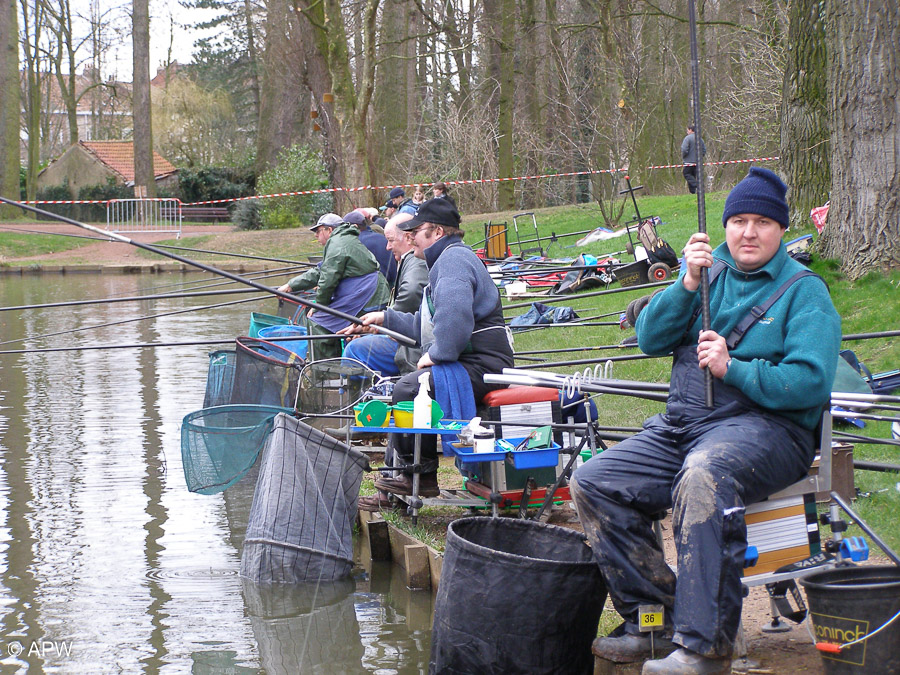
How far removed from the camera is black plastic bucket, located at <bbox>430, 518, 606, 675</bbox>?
135 inches

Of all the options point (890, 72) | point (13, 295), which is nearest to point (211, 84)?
point (13, 295)

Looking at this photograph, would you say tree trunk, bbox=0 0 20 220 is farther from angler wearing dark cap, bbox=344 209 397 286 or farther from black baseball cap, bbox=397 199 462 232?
black baseball cap, bbox=397 199 462 232

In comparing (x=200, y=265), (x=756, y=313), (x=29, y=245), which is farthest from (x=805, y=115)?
(x=29, y=245)

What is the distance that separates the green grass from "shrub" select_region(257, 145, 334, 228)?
5138mm

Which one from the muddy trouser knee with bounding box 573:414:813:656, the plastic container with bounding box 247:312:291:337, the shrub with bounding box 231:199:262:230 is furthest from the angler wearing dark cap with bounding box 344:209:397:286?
the shrub with bounding box 231:199:262:230

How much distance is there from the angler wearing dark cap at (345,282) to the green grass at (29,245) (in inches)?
776

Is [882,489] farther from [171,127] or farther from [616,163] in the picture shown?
[171,127]

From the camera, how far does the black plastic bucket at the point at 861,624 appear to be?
292cm

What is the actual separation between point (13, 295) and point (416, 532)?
16.0 m

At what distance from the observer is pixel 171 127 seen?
152 ft

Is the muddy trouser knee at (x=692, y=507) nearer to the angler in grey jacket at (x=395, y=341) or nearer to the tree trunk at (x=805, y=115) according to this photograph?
the angler in grey jacket at (x=395, y=341)

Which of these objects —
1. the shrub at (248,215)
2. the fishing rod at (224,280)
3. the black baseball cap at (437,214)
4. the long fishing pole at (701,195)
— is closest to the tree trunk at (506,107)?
the shrub at (248,215)

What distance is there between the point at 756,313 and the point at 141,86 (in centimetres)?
3206

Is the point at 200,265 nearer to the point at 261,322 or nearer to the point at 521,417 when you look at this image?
the point at 521,417
